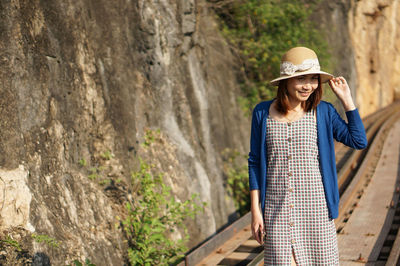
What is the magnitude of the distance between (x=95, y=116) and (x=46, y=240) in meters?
2.02

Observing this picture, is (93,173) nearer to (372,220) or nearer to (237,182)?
(372,220)

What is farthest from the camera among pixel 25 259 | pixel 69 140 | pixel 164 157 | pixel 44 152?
pixel 164 157

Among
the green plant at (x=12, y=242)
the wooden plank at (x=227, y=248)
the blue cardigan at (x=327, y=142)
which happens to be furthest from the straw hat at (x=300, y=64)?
the wooden plank at (x=227, y=248)

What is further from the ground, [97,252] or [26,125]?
[26,125]

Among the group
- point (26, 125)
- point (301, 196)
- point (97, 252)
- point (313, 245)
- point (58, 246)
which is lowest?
point (97, 252)

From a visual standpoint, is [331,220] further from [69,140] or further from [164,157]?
[164,157]

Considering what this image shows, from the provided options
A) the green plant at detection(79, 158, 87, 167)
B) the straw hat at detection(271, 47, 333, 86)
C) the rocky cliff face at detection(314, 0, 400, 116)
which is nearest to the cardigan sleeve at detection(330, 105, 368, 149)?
the straw hat at detection(271, 47, 333, 86)

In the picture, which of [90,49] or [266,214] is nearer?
[266,214]

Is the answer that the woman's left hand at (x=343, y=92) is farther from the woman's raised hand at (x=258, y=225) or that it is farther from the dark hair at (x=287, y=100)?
the woman's raised hand at (x=258, y=225)

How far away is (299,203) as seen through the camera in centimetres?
299

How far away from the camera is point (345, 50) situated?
21359 millimetres

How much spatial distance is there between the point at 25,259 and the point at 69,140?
5.26 feet

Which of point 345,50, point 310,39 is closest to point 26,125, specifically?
point 310,39

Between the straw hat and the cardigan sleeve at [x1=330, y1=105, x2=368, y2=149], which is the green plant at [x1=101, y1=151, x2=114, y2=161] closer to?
the straw hat
